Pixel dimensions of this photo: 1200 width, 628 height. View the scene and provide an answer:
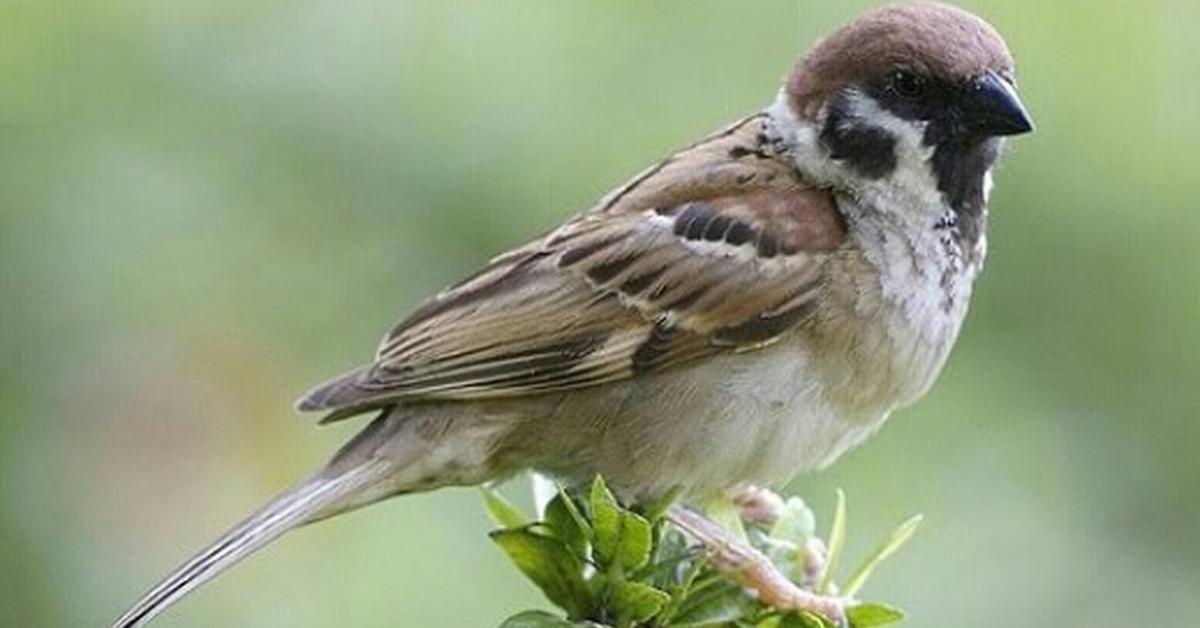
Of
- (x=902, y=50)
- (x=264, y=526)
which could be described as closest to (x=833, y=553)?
(x=264, y=526)

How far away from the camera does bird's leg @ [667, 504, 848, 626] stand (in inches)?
70.7

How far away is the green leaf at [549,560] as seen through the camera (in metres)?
1.77

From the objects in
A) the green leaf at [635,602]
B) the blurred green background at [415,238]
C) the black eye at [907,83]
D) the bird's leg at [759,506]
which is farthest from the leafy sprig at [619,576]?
the blurred green background at [415,238]

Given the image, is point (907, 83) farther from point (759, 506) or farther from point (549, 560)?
point (549, 560)

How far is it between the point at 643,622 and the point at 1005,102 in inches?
32.0

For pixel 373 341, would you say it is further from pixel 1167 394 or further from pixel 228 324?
pixel 1167 394

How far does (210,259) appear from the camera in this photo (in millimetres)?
3104

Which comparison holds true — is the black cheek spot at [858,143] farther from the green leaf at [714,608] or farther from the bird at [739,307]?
the green leaf at [714,608]

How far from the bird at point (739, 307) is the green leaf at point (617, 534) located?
2.07ft

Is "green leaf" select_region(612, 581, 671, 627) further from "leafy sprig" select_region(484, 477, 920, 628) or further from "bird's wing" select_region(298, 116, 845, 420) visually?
"bird's wing" select_region(298, 116, 845, 420)

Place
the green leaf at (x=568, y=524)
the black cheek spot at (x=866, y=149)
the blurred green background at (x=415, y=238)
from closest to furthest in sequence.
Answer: the green leaf at (x=568, y=524), the black cheek spot at (x=866, y=149), the blurred green background at (x=415, y=238)

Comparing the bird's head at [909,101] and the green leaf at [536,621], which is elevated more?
the bird's head at [909,101]

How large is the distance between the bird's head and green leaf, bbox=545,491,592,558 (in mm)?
759

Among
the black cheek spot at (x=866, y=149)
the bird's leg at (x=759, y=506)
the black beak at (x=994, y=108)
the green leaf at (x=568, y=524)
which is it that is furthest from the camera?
the black cheek spot at (x=866, y=149)
